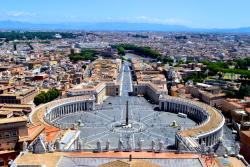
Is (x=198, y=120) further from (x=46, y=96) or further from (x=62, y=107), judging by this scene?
(x=46, y=96)

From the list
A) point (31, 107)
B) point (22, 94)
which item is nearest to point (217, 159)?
point (31, 107)

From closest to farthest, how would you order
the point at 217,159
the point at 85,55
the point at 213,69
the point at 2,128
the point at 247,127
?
the point at 217,159 < the point at 2,128 < the point at 247,127 < the point at 213,69 < the point at 85,55

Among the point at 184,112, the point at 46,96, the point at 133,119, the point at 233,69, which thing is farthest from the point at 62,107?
the point at 233,69

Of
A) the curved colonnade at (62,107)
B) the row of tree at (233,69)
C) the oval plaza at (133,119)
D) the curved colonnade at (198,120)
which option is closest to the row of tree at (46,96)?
the oval plaza at (133,119)

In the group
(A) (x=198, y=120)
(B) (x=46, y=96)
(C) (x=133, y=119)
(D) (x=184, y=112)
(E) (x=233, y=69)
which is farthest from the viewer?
(E) (x=233, y=69)

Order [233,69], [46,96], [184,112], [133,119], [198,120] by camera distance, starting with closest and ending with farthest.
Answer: [133,119] < [198,120] < [184,112] < [46,96] < [233,69]

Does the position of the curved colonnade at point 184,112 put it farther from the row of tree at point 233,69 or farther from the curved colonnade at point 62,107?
the row of tree at point 233,69

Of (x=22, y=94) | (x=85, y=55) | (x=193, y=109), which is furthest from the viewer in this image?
(x=85, y=55)

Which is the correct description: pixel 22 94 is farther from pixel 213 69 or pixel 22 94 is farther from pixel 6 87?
pixel 213 69
